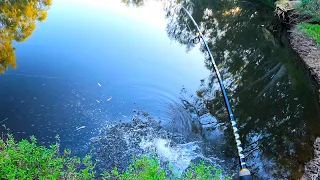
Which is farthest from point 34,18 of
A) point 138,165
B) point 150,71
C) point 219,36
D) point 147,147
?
point 138,165

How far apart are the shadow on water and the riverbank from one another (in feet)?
0.84

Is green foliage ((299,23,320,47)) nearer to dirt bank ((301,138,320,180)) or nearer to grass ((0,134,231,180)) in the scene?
dirt bank ((301,138,320,180))

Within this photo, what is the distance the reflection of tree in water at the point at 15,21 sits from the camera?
8.75 m

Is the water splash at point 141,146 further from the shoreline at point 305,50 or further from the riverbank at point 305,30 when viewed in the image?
the riverbank at point 305,30

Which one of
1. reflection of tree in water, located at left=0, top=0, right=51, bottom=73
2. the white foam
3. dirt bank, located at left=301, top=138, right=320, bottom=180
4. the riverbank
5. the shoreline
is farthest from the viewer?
reflection of tree in water, located at left=0, top=0, right=51, bottom=73

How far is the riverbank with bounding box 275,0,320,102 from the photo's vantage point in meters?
8.34

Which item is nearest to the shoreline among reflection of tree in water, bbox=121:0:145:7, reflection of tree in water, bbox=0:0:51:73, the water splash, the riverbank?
the riverbank

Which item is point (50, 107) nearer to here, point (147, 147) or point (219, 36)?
point (147, 147)

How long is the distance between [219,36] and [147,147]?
5.90 m

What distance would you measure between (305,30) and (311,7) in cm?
71

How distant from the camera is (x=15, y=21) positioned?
10859mm

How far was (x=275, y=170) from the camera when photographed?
567cm

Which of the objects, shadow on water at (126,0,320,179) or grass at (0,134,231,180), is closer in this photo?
grass at (0,134,231,180)

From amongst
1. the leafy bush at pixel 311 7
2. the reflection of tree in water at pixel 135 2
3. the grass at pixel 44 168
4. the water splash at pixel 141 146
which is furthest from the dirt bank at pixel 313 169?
the reflection of tree in water at pixel 135 2
